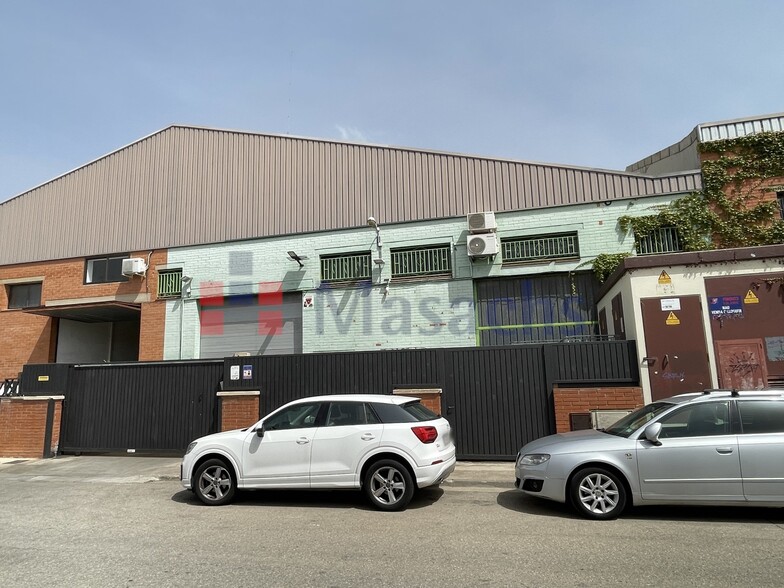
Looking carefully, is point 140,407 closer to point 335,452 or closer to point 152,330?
point 152,330

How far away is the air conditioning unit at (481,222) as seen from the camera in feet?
44.7

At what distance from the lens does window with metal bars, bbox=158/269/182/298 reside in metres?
16.3

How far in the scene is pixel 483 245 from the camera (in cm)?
1355

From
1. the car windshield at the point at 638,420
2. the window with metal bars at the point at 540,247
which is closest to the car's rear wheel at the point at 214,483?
the car windshield at the point at 638,420

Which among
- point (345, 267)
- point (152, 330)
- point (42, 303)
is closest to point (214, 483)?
point (345, 267)

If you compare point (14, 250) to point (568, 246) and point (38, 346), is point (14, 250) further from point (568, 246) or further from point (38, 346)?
point (568, 246)

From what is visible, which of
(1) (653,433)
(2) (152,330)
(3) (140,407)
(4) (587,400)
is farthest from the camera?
(2) (152,330)

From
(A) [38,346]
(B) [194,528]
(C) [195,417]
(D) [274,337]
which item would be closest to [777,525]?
(B) [194,528]

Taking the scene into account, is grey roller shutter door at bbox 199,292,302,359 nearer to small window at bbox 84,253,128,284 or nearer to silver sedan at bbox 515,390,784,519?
small window at bbox 84,253,128,284

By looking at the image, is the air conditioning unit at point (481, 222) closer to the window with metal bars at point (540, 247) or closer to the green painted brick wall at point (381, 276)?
the green painted brick wall at point (381, 276)

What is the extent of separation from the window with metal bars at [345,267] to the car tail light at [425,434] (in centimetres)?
822

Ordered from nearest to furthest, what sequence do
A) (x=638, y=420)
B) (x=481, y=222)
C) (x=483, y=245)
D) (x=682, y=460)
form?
(x=682, y=460) → (x=638, y=420) → (x=483, y=245) → (x=481, y=222)

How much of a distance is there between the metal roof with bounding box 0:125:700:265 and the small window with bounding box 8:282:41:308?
99cm

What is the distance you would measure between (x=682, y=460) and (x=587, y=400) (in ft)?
Result: 13.3
